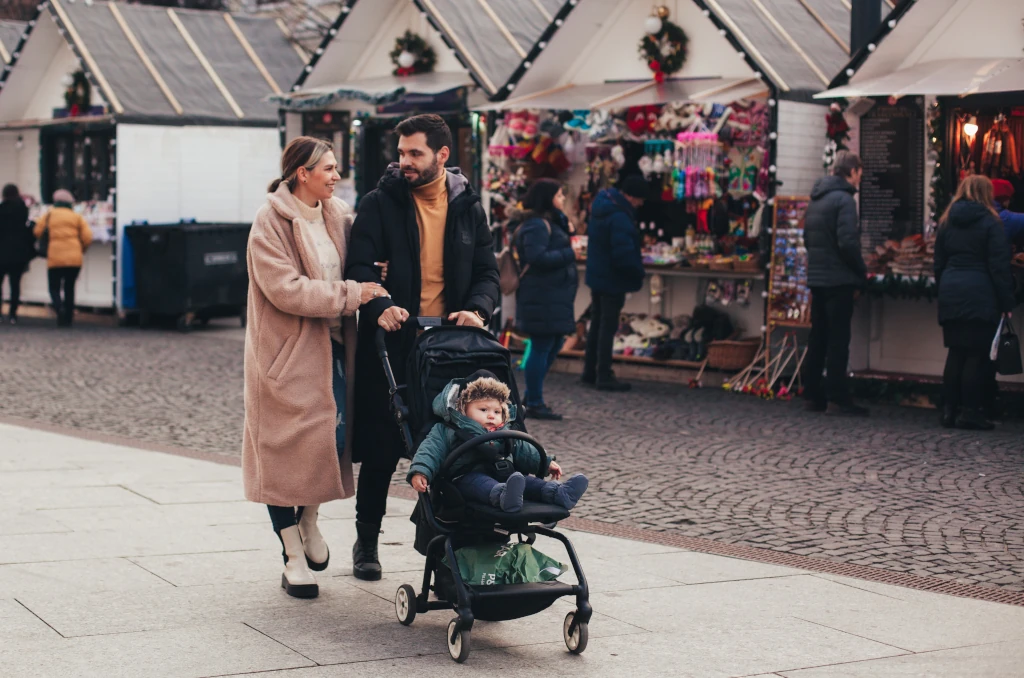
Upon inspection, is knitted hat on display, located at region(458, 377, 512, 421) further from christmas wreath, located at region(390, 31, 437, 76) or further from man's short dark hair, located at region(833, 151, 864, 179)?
christmas wreath, located at region(390, 31, 437, 76)

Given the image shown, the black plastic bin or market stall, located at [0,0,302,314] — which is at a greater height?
market stall, located at [0,0,302,314]

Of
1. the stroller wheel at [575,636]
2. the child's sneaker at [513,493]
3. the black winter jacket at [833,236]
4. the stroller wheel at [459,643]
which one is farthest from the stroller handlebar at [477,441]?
the black winter jacket at [833,236]

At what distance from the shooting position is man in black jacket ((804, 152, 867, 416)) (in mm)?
11758

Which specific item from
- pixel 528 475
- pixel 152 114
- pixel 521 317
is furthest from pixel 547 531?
pixel 152 114

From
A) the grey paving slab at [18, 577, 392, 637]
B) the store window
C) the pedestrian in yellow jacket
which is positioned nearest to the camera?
the grey paving slab at [18, 577, 392, 637]

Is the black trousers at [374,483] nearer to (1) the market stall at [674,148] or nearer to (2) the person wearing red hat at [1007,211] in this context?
(2) the person wearing red hat at [1007,211]

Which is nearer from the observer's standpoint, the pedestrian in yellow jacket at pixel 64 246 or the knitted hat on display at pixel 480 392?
the knitted hat on display at pixel 480 392

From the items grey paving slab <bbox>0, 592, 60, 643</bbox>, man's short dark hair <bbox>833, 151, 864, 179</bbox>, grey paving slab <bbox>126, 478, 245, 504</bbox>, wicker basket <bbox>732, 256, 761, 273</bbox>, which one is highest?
man's short dark hair <bbox>833, 151, 864, 179</bbox>

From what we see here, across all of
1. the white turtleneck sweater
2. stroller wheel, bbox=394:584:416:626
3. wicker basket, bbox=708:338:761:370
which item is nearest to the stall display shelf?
wicker basket, bbox=708:338:761:370

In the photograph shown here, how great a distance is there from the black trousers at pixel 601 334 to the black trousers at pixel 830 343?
6.19 ft

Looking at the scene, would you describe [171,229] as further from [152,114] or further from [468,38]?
[468,38]

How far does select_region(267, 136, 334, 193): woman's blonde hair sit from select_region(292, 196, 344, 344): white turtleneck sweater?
0.31 feet

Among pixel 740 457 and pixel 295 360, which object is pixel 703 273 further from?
pixel 295 360

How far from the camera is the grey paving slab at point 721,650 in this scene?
5.18 metres
